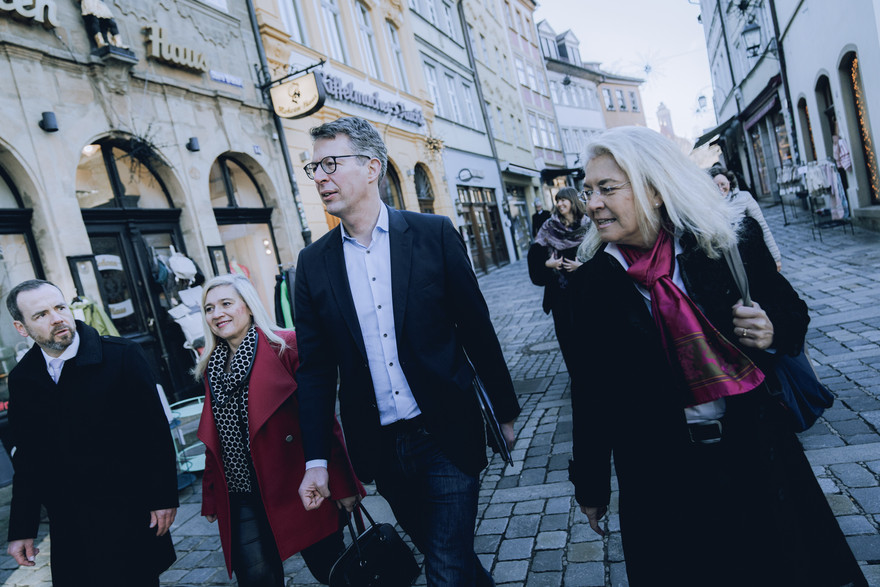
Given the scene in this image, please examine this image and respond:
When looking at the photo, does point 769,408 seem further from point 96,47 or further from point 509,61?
point 509,61

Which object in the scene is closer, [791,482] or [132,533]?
[791,482]

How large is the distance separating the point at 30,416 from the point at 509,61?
30265mm

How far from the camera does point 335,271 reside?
2107mm

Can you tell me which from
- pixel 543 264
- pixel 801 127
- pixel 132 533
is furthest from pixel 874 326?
A: pixel 801 127

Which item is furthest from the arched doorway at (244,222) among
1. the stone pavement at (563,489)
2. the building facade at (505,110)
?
the building facade at (505,110)

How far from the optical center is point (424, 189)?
56.6 feet

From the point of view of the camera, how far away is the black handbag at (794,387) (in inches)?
61.5

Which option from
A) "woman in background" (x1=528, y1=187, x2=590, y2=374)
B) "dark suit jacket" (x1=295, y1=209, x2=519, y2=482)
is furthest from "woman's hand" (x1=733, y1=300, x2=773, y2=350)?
"woman in background" (x1=528, y1=187, x2=590, y2=374)

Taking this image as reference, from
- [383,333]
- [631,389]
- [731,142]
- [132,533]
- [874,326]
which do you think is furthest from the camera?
[731,142]

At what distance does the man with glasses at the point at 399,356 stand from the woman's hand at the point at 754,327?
2.79ft

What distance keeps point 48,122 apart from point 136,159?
57.0 inches

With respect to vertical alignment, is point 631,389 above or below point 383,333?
below

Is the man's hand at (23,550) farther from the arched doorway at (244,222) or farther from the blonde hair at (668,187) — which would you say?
the arched doorway at (244,222)

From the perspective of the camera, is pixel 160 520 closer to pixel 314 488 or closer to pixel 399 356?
pixel 314 488
